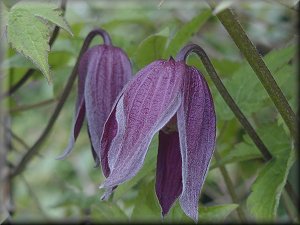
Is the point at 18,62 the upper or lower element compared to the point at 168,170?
upper

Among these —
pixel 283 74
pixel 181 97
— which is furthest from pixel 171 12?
pixel 181 97

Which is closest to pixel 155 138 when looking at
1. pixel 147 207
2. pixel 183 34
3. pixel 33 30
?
pixel 147 207

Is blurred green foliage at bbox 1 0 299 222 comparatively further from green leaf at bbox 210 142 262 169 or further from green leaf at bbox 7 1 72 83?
green leaf at bbox 7 1 72 83

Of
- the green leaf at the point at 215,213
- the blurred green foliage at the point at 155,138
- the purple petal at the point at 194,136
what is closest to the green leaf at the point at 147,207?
the blurred green foliage at the point at 155,138

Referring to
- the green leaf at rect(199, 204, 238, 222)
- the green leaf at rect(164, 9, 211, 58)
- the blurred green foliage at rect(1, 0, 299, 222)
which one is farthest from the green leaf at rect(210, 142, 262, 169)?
the green leaf at rect(164, 9, 211, 58)

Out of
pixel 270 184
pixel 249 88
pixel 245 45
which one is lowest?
pixel 270 184

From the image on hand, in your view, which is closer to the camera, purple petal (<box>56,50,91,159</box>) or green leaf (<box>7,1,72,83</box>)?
green leaf (<box>7,1,72,83</box>)

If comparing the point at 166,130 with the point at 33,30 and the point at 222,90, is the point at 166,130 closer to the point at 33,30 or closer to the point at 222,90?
the point at 222,90
